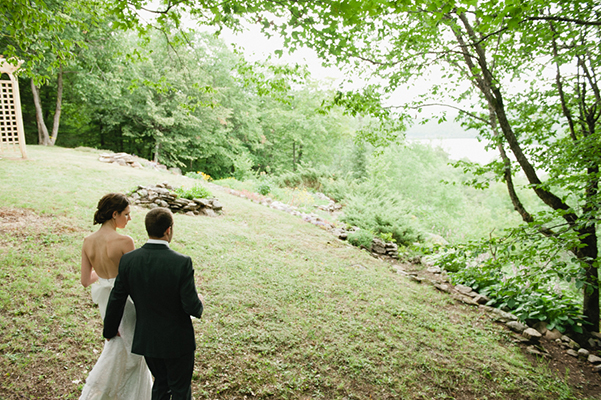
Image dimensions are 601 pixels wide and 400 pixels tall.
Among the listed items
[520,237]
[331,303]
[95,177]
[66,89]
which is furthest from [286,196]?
[66,89]

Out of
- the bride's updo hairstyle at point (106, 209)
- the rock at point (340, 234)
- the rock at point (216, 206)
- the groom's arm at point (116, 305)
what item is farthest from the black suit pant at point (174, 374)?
the rock at point (340, 234)

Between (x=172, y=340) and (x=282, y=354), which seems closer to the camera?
(x=172, y=340)

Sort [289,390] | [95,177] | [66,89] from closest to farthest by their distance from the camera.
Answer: [289,390]
[95,177]
[66,89]

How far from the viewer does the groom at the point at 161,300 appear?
6.20 feet

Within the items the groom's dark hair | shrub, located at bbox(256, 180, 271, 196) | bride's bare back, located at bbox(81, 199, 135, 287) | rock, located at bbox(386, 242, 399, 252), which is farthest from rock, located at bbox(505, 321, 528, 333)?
shrub, located at bbox(256, 180, 271, 196)

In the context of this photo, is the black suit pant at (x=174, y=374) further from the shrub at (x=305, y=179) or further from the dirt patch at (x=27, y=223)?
the shrub at (x=305, y=179)

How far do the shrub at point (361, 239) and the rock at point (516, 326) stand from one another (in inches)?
165

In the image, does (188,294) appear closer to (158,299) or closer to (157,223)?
(158,299)

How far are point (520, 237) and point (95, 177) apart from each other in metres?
11.4

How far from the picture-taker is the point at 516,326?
512cm

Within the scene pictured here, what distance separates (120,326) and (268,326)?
2.21 metres

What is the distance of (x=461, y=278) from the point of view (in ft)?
12.2

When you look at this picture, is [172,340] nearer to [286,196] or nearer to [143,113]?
[286,196]

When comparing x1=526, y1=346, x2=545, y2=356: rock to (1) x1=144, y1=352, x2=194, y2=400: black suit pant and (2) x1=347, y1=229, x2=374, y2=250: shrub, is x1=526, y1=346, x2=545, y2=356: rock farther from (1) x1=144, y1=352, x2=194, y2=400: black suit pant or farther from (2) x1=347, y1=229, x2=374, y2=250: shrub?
(1) x1=144, y1=352, x2=194, y2=400: black suit pant
